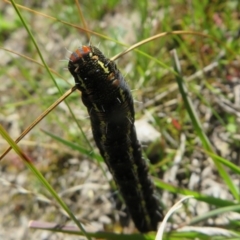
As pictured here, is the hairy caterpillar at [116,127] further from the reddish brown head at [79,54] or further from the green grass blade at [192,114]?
the green grass blade at [192,114]

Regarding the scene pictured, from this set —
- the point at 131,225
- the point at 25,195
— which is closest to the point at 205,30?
the point at 131,225

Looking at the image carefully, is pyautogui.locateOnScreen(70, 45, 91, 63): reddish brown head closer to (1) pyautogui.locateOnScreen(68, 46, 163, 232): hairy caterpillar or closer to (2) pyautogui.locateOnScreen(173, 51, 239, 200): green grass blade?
(1) pyautogui.locateOnScreen(68, 46, 163, 232): hairy caterpillar

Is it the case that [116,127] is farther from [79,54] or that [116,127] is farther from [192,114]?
[192,114]

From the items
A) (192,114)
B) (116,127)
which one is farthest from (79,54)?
(192,114)

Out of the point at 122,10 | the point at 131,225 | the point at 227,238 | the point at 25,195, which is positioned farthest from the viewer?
the point at 122,10

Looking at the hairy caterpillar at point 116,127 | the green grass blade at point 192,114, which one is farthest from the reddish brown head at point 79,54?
the green grass blade at point 192,114

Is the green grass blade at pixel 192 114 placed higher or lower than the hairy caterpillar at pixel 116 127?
higher

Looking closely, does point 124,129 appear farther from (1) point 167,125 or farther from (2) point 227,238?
(1) point 167,125

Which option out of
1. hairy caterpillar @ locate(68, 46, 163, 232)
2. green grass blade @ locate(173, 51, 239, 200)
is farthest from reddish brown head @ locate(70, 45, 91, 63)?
green grass blade @ locate(173, 51, 239, 200)
